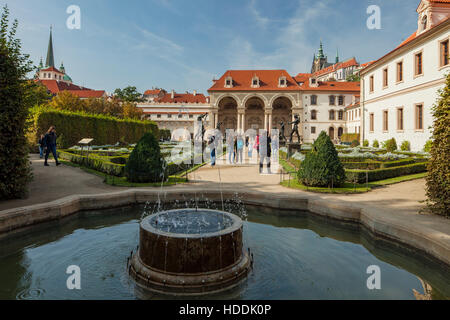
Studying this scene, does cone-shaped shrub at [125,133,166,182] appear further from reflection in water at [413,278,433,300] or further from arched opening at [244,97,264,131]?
arched opening at [244,97,264,131]

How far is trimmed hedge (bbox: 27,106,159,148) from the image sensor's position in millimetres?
17547

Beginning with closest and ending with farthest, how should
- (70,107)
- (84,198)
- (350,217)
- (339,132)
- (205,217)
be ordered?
(205,217) < (350,217) < (84,198) < (70,107) < (339,132)

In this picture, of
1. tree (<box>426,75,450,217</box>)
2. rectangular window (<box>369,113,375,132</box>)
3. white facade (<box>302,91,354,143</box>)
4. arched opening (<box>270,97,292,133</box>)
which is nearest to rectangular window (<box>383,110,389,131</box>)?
rectangular window (<box>369,113,375,132</box>)

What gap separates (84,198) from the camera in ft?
22.6

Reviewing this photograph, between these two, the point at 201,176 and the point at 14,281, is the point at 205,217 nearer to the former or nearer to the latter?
the point at 14,281

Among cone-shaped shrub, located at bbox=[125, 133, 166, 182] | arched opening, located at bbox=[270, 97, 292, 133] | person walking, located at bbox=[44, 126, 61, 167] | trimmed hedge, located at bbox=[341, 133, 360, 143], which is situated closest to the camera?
cone-shaped shrub, located at bbox=[125, 133, 166, 182]

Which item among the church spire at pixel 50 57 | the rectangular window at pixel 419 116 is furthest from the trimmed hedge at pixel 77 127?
the church spire at pixel 50 57

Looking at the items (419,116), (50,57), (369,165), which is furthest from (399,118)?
(50,57)

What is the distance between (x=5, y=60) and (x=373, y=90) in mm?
28749

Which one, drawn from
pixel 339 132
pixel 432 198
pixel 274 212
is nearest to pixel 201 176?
pixel 274 212

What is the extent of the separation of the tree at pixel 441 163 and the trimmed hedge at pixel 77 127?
1562cm

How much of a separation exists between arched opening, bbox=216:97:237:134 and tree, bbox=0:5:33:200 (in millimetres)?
47263
